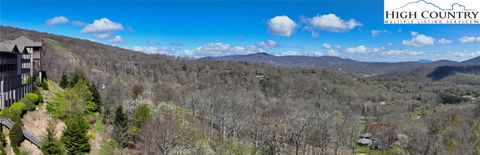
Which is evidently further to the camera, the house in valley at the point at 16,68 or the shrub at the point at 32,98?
the shrub at the point at 32,98

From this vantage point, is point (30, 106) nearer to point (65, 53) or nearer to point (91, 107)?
point (91, 107)

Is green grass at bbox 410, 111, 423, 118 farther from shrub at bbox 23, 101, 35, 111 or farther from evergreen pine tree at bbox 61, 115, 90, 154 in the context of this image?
shrub at bbox 23, 101, 35, 111

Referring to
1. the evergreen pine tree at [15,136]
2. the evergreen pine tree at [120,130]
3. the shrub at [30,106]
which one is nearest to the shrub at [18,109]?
the shrub at [30,106]

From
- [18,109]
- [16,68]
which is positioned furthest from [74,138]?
[16,68]


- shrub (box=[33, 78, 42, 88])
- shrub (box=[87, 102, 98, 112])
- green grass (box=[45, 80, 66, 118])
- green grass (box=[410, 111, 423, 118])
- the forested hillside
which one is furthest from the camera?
green grass (box=[410, 111, 423, 118])

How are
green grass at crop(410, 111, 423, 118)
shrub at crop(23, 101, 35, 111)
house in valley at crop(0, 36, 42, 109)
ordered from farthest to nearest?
green grass at crop(410, 111, 423, 118) → shrub at crop(23, 101, 35, 111) → house in valley at crop(0, 36, 42, 109)

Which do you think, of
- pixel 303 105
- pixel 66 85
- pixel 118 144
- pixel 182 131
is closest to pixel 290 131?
pixel 182 131

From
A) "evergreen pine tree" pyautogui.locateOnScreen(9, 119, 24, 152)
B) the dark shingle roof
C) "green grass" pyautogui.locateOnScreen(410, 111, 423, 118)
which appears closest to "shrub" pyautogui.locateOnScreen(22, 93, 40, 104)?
the dark shingle roof

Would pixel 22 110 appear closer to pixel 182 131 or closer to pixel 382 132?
pixel 182 131

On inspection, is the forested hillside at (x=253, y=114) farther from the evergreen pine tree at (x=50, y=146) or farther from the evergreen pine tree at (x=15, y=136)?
the evergreen pine tree at (x=15, y=136)
